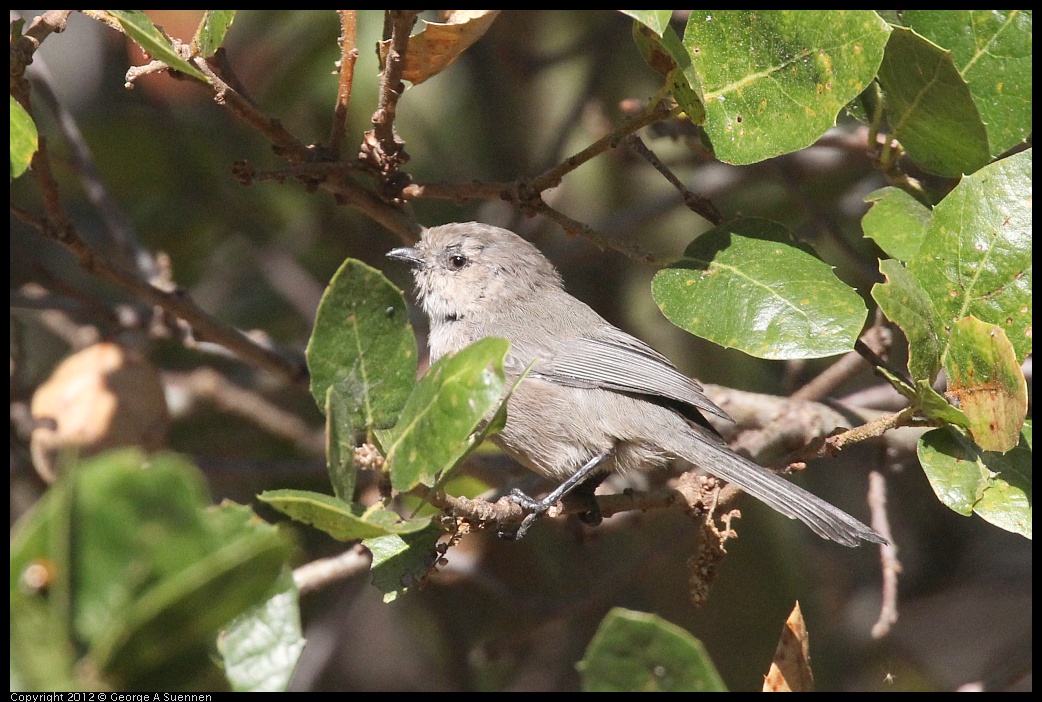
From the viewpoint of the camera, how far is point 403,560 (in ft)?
7.19

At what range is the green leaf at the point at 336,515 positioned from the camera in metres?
1.55

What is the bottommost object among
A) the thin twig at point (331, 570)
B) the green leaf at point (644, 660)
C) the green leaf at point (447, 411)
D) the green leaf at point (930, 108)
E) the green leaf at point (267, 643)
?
the thin twig at point (331, 570)

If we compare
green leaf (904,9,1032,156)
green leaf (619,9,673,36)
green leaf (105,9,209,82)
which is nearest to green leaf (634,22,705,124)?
green leaf (619,9,673,36)

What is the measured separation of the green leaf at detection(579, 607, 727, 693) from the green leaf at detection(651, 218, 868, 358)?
0.99m

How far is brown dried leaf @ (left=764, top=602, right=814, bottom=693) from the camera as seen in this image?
76.1 inches

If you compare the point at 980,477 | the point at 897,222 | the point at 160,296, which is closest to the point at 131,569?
the point at 980,477

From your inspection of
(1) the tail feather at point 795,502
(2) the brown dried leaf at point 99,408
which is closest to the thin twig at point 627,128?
(1) the tail feather at point 795,502

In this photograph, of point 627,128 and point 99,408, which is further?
point 99,408

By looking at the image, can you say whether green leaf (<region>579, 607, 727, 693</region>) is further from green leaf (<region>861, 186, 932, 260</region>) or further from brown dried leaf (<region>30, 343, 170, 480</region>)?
brown dried leaf (<region>30, 343, 170, 480</region>)

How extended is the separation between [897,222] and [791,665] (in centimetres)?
130

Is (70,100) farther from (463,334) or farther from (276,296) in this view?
(463,334)

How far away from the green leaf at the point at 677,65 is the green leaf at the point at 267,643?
1428mm

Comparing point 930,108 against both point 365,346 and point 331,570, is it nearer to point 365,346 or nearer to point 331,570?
point 365,346

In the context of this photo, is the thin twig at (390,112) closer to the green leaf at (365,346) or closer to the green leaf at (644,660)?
the green leaf at (365,346)
